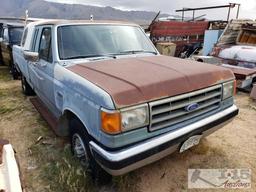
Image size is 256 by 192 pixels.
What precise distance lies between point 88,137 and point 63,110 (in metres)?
0.68

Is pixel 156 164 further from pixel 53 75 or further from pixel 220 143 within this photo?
pixel 53 75

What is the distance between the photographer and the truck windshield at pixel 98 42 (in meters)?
3.66

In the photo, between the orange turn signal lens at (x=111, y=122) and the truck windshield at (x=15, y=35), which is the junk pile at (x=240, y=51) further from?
Answer: the truck windshield at (x=15, y=35)

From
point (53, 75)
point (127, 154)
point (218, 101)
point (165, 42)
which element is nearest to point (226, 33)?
point (165, 42)

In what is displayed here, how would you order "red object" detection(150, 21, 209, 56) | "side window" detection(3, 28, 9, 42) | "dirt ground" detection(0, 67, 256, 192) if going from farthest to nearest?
1. "red object" detection(150, 21, 209, 56)
2. "side window" detection(3, 28, 9, 42)
3. "dirt ground" detection(0, 67, 256, 192)

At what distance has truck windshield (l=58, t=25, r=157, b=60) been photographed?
12.0ft

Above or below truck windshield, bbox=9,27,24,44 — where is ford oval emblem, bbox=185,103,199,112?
below

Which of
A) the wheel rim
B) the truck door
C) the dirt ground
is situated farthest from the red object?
the wheel rim

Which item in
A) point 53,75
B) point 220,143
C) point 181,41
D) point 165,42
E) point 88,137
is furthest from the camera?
point 181,41

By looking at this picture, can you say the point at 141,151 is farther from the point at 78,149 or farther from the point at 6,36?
the point at 6,36

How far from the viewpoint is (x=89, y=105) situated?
8.68ft

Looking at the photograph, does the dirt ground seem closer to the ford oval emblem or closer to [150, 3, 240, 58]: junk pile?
the ford oval emblem

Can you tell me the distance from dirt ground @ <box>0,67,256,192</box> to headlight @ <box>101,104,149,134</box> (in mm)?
1018

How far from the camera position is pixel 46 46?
4066 mm
